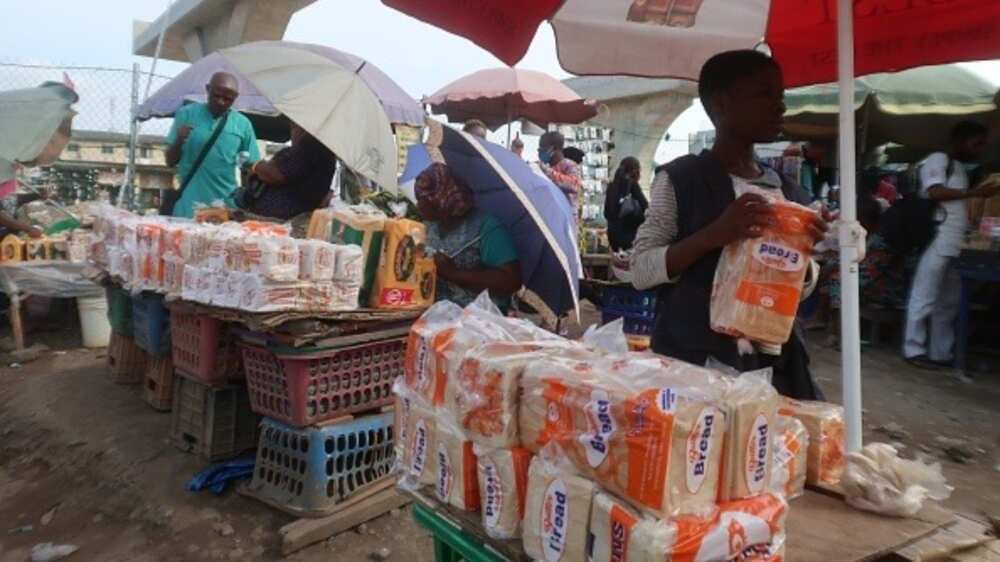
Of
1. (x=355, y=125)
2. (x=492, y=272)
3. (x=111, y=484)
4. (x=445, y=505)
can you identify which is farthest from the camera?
(x=355, y=125)

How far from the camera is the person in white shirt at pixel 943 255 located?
576cm

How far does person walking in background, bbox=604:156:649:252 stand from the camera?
25.0ft

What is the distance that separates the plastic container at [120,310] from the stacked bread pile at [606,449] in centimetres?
392

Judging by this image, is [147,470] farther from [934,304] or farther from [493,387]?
[934,304]

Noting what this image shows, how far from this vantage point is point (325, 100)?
14.0 ft

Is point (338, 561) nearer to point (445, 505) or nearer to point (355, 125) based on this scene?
point (445, 505)

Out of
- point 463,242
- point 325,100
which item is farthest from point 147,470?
point 325,100

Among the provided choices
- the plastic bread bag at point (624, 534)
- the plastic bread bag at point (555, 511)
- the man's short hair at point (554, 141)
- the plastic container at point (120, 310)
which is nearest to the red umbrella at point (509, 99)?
the man's short hair at point (554, 141)

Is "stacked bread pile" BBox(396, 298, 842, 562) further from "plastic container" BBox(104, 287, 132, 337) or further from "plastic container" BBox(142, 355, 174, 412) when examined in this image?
"plastic container" BBox(104, 287, 132, 337)

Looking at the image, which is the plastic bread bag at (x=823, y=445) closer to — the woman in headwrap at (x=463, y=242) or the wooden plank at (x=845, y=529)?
the wooden plank at (x=845, y=529)

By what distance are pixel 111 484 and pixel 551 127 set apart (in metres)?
10.5

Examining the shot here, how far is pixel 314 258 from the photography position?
9.53ft

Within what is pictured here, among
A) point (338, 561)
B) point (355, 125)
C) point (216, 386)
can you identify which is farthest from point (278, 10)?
point (338, 561)

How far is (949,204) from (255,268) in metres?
5.60
